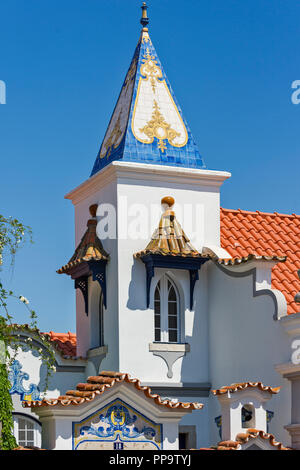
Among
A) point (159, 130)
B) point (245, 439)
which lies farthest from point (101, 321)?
point (245, 439)

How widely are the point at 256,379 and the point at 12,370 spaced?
17.0 feet

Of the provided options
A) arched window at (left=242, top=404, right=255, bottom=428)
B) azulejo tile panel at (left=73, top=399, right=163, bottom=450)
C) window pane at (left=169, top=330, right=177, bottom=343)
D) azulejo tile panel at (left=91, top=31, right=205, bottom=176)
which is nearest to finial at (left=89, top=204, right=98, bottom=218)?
azulejo tile panel at (left=91, top=31, right=205, bottom=176)

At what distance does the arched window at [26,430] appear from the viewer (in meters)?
21.6

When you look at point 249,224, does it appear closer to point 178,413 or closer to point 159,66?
point 159,66

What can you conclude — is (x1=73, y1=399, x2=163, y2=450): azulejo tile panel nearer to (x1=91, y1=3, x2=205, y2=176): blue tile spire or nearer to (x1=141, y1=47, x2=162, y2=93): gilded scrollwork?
(x1=91, y1=3, x2=205, y2=176): blue tile spire

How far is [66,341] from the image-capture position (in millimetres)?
25016

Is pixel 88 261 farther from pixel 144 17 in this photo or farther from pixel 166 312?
pixel 144 17

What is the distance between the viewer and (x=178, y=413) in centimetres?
1709

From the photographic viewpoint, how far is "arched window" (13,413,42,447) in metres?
21.6

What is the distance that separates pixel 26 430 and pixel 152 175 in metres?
6.02

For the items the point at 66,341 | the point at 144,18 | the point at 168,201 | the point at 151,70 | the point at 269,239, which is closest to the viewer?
the point at 168,201

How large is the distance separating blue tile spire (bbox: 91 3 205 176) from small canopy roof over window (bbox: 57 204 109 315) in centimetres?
154

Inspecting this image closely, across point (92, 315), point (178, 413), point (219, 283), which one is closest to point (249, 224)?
point (219, 283)

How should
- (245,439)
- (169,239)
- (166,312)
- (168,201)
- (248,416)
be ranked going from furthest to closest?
(168,201)
(166,312)
(169,239)
(248,416)
(245,439)
